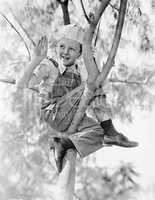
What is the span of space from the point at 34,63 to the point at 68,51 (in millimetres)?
128

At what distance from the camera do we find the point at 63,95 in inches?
57.5

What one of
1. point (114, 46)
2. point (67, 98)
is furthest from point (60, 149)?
point (114, 46)

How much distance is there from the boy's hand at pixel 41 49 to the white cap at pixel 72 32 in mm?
65

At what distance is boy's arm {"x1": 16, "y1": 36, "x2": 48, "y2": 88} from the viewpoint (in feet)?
4.91

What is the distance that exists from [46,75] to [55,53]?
0.30 ft

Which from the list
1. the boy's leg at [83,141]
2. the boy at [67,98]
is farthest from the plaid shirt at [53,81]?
the boy's leg at [83,141]

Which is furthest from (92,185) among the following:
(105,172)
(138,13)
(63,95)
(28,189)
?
(138,13)

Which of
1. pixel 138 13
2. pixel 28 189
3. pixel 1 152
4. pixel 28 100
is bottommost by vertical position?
pixel 28 189

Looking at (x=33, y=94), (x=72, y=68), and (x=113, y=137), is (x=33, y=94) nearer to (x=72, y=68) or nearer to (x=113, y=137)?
(x=72, y=68)

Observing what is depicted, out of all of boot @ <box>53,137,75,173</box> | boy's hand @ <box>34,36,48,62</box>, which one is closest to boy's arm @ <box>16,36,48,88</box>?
boy's hand @ <box>34,36,48,62</box>

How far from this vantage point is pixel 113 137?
58.3 inches

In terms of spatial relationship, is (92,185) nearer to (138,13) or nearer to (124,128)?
(124,128)

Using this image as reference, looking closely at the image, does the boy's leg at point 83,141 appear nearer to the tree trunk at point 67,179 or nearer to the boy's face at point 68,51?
the tree trunk at point 67,179

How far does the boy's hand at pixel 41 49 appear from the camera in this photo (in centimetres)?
152
